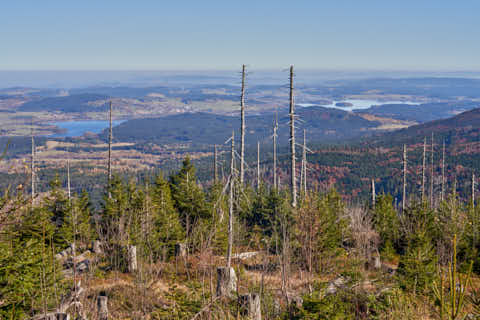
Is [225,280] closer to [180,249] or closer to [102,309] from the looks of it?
[102,309]

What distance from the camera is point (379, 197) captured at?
962 inches

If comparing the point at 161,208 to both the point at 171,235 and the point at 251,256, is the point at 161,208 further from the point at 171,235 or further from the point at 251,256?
the point at 251,256

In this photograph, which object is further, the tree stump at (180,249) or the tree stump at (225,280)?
the tree stump at (180,249)

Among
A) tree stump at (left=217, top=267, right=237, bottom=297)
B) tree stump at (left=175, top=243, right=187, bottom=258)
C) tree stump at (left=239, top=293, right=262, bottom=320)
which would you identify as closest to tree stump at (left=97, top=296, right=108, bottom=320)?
tree stump at (left=217, top=267, right=237, bottom=297)

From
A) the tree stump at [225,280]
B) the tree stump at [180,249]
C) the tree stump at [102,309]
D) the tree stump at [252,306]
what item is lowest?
the tree stump at [180,249]

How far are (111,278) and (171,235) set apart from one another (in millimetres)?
4285

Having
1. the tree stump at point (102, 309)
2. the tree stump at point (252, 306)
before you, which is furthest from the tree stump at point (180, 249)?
the tree stump at point (252, 306)

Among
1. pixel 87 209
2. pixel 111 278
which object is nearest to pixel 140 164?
pixel 87 209

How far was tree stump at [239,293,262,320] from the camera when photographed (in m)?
6.10

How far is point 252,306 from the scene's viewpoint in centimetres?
612

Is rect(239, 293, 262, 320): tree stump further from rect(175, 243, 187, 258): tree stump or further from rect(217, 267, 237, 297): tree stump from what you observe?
rect(175, 243, 187, 258): tree stump

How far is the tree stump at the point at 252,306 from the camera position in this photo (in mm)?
6104

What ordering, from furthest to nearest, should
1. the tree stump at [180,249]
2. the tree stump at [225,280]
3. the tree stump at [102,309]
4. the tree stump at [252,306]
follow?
1. the tree stump at [180,249]
2. the tree stump at [102,309]
3. the tree stump at [225,280]
4. the tree stump at [252,306]

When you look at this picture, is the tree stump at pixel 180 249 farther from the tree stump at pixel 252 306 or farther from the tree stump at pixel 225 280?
the tree stump at pixel 252 306
